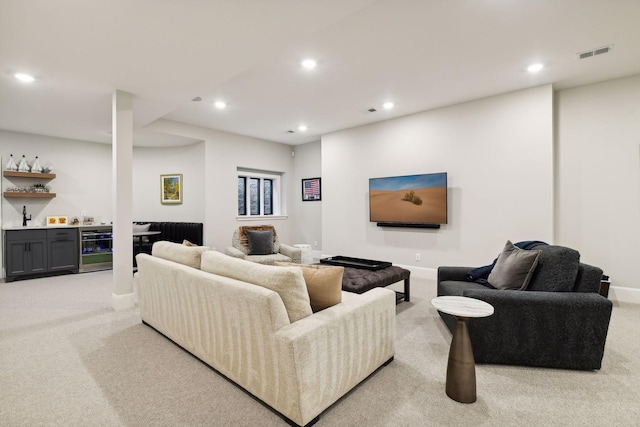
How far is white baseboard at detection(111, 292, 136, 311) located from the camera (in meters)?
3.63

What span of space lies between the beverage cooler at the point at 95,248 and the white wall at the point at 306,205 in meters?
3.89

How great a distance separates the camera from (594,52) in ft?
10.5

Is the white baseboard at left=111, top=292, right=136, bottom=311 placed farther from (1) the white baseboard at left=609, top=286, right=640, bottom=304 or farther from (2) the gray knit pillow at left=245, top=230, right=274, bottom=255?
(1) the white baseboard at left=609, top=286, right=640, bottom=304

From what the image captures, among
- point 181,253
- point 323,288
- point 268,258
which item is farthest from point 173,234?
point 323,288

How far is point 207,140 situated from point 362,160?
3.07 meters

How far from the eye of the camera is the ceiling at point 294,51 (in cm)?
227

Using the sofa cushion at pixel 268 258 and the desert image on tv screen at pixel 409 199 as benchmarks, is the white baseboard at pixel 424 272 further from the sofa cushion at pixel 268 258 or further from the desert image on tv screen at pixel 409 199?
the sofa cushion at pixel 268 258

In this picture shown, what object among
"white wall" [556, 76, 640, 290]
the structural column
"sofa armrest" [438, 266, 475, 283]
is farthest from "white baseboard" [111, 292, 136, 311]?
"white wall" [556, 76, 640, 290]

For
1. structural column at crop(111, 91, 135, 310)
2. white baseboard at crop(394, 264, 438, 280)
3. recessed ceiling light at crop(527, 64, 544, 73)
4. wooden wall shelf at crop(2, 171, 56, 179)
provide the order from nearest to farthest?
recessed ceiling light at crop(527, 64, 544, 73)
structural column at crop(111, 91, 135, 310)
white baseboard at crop(394, 264, 438, 280)
wooden wall shelf at crop(2, 171, 56, 179)

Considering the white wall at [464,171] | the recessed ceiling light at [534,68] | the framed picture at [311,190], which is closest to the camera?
the recessed ceiling light at [534,68]

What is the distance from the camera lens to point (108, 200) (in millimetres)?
6520

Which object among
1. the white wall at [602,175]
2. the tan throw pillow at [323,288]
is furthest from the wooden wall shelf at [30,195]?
the white wall at [602,175]

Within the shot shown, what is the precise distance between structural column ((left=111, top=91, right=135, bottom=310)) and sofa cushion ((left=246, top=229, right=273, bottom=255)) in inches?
76.5

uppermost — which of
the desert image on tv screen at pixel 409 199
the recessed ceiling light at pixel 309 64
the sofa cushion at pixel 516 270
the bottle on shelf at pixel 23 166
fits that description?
the recessed ceiling light at pixel 309 64
